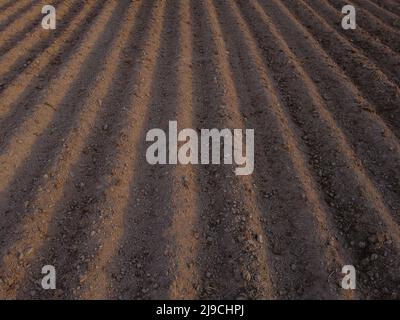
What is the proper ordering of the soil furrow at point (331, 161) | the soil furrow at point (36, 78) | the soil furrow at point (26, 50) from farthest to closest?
the soil furrow at point (26, 50) → the soil furrow at point (36, 78) → the soil furrow at point (331, 161)

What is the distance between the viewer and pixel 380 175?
3.69 meters

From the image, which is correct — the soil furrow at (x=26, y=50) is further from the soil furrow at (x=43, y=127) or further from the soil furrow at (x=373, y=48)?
the soil furrow at (x=373, y=48)

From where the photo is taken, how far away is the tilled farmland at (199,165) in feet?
9.52

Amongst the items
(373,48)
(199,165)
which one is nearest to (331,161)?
(199,165)

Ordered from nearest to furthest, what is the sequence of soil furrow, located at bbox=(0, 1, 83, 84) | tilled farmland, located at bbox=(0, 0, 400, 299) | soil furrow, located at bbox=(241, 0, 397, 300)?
tilled farmland, located at bbox=(0, 0, 400, 299) < soil furrow, located at bbox=(241, 0, 397, 300) < soil furrow, located at bbox=(0, 1, 83, 84)

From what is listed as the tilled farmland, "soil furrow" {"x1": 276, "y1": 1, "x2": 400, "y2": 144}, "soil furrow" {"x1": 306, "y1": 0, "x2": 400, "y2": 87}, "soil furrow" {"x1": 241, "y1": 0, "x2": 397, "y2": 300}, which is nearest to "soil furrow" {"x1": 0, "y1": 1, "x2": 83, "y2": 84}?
the tilled farmland

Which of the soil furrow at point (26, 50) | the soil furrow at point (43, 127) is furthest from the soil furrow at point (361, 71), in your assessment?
the soil furrow at point (26, 50)

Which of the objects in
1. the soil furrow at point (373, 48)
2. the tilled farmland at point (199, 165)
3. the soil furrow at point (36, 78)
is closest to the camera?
the tilled farmland at point (199, 165)

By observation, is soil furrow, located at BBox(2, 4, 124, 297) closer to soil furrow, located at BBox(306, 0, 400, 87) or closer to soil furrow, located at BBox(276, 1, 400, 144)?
soil furrow, located at BBox(276, 1, 400, 144)

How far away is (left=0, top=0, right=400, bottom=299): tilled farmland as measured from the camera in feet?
9.52

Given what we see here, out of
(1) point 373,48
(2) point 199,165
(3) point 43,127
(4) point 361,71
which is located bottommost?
(2) point 199,165

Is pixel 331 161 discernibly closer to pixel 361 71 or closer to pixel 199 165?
pixel 199 165

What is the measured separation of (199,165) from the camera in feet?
12.3

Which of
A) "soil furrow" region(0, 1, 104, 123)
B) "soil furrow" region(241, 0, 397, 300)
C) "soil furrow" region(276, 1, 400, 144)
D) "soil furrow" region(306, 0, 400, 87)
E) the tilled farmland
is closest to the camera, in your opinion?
the tilled farmland
